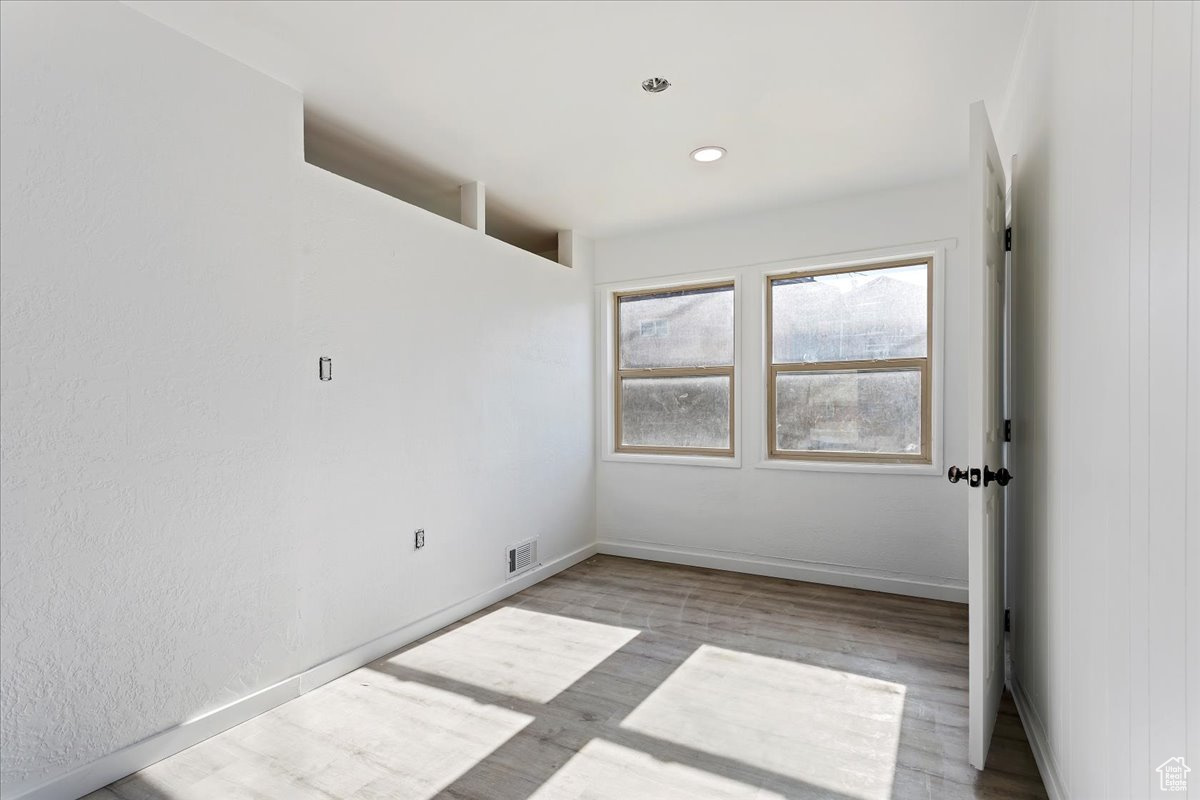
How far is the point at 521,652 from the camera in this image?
9.65ft

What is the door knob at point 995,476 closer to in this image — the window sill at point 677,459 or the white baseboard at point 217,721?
the window sill at point 677,459

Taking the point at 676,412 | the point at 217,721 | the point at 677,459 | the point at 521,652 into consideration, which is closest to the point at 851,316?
the point at 676,412

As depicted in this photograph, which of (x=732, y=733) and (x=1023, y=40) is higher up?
(x=1023, y=40)

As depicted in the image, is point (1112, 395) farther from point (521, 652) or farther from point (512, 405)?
point (512, 405)

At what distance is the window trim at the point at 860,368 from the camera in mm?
3801

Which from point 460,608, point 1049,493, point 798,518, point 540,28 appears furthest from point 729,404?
point 540,28

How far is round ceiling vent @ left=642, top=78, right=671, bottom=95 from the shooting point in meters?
2.45

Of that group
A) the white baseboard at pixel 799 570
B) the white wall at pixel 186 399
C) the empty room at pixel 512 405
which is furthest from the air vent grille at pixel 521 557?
the white baseboard at pixel 799 570

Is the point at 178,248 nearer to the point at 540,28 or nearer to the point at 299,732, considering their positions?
the point at 540,28

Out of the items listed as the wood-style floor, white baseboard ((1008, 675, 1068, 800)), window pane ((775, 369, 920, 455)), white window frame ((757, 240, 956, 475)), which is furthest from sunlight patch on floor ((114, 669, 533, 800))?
window pane ((775, 369, 920, 455))

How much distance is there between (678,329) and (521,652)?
2702 mm

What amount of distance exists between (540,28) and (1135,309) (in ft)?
6.36

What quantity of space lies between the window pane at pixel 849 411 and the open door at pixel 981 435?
70.8 inches

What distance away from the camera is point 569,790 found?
1.90 meters
